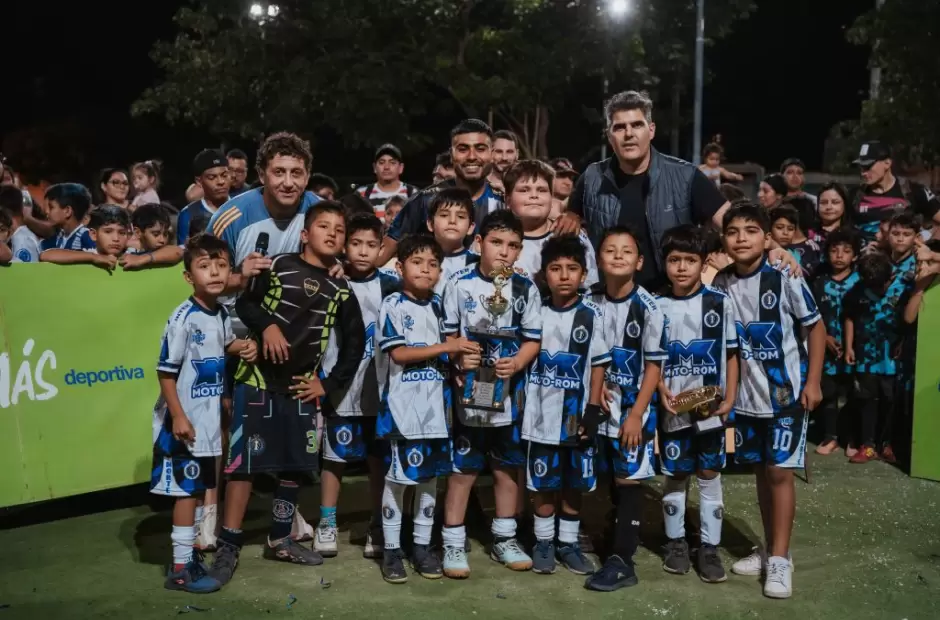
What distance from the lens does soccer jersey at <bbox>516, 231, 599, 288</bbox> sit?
507 cm

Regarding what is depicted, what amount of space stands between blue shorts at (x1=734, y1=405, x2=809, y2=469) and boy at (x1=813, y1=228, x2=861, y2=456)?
2798 millimetres

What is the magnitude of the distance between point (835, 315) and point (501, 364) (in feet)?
12.3

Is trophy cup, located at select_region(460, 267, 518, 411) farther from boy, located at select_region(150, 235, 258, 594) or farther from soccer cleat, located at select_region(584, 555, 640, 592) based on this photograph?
boy, located at select_region(150, 235, 258, 594)

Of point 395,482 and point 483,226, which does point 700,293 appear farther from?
point 395,482

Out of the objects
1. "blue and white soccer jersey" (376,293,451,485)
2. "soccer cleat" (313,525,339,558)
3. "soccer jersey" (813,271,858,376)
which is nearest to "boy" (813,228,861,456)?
"soccer jersey" (813,271,858,376)

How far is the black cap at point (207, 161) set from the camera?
6684 millimetres

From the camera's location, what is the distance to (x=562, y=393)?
478cm

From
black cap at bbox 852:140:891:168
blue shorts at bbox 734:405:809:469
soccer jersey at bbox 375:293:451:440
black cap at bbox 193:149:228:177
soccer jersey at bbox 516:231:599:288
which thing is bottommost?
blue shorts at bbox 734:405:809:469

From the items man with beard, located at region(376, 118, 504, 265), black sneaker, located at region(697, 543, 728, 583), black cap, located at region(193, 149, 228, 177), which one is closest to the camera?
black sneaker, located at region(697, 543, 728, 583)

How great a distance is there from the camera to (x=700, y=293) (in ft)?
15.8

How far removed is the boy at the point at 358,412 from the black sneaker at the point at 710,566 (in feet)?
5.25

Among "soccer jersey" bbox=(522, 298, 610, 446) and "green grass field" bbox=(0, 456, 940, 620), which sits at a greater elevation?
"soccer jersey" bbox=(522, 298, 610, 446)

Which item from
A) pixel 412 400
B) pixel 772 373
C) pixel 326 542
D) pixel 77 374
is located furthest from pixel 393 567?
pixel 77 374

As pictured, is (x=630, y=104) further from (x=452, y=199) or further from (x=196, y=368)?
(x=196, y=368)
